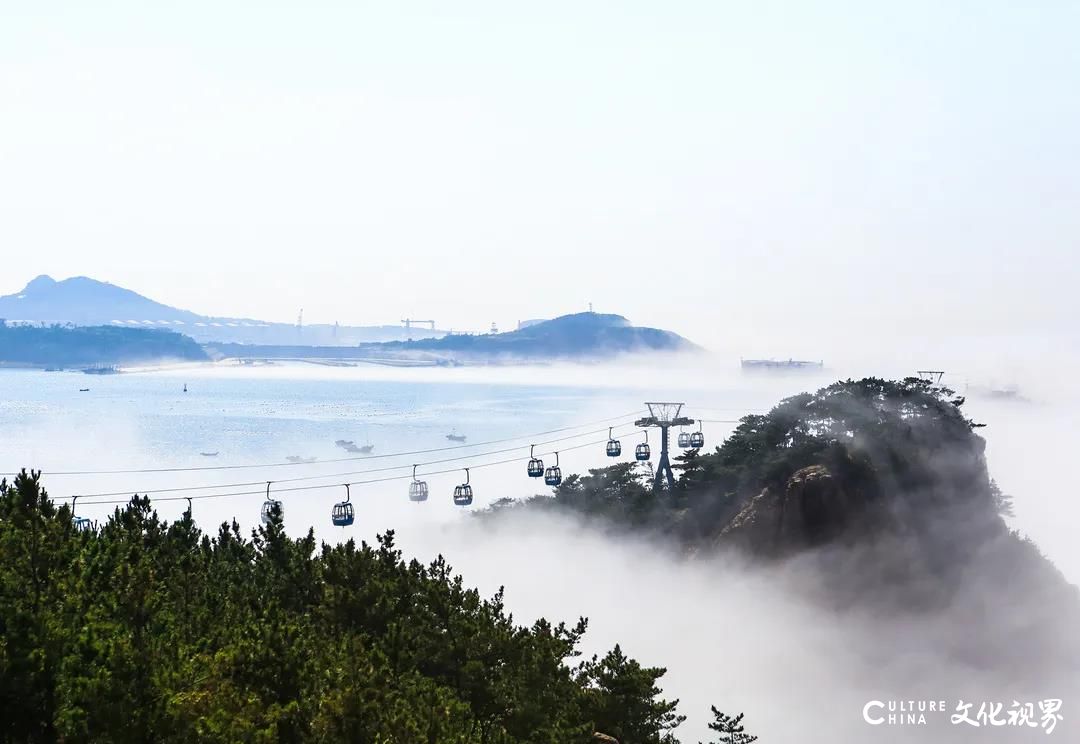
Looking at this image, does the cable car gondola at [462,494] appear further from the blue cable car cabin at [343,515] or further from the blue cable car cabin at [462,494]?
the blue cable car cabin at [343,515]

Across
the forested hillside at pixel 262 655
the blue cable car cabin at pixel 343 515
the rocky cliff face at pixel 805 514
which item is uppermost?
the forested hillside at pixel 262 655

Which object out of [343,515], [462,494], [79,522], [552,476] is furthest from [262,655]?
[552,476]

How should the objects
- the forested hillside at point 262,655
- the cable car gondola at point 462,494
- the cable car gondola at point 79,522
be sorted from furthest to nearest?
the cable car gondola at point 462,494, the cable car gondola at point 79,522, the forested hillside at point 262,655

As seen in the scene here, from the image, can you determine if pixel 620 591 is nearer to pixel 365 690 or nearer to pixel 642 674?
pixel 642 674

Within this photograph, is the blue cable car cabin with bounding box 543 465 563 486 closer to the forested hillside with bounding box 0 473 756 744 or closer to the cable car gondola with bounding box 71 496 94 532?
the cable car gondola with bounding box 71 496 94 532

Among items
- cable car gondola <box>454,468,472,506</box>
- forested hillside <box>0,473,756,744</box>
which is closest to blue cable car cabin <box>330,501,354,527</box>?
cable car gondola <box>454,468,472,506</box>

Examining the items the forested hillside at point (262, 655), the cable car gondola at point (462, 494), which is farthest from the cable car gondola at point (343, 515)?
the forested hillside at point (262, 655)

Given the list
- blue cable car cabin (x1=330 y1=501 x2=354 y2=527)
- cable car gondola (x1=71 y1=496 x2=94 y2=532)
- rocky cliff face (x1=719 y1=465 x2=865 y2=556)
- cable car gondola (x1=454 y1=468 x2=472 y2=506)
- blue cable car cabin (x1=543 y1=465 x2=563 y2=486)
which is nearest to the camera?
cable car gondola (x1=71 y1=496 x2=94 y2=532)

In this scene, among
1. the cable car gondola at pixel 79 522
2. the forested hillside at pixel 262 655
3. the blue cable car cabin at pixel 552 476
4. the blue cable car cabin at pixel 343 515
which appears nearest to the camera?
the forested hillside at pixel 262 655

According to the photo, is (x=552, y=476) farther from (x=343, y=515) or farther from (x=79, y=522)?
(x=79, y=522)
